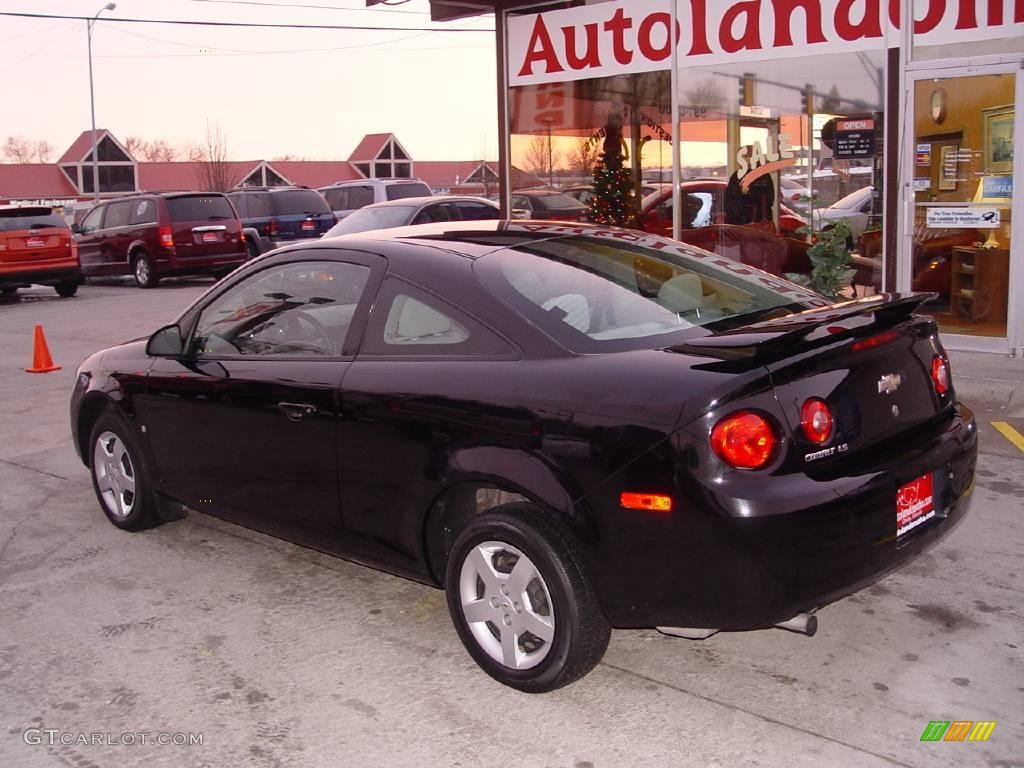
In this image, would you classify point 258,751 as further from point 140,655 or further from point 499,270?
point 499,270

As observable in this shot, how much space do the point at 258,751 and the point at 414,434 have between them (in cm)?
122

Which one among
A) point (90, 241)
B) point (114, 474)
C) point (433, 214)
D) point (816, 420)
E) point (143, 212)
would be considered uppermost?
point (143, 212)

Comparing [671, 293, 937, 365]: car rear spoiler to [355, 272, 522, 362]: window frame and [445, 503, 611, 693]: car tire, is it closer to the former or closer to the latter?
[355, 272, 522, 362]: window frame

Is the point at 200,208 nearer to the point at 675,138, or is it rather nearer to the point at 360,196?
the point at 360,196

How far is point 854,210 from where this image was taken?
1066 centimetres

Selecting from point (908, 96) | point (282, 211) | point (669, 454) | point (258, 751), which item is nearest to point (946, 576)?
point (669, 454)

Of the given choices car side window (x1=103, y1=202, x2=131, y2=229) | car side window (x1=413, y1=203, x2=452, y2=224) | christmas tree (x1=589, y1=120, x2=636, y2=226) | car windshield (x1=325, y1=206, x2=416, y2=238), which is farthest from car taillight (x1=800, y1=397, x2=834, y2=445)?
car side window (x1=103, y1=202, x2=131, y2=229)

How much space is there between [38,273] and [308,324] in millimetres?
17049

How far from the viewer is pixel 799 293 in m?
4.77

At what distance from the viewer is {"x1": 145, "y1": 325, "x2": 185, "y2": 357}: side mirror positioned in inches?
211

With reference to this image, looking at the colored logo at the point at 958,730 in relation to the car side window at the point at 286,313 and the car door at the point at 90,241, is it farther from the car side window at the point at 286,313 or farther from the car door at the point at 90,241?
the car door at the point at 90,241

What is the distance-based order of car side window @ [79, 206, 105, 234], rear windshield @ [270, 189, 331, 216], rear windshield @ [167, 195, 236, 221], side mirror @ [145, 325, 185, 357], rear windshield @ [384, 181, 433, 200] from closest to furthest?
side mirror @ [145, 325, 185, 357] → rear windshield @ [167, 195, 236, 221] → car side window @ [79, 206, 105, 234] → rear windshield @ [270, 189, 331, 216] → rear windshield @ [384, 181, 433, 200]

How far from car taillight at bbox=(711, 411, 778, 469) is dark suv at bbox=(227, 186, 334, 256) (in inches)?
861

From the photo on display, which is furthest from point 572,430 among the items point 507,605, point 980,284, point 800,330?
point 980,284
